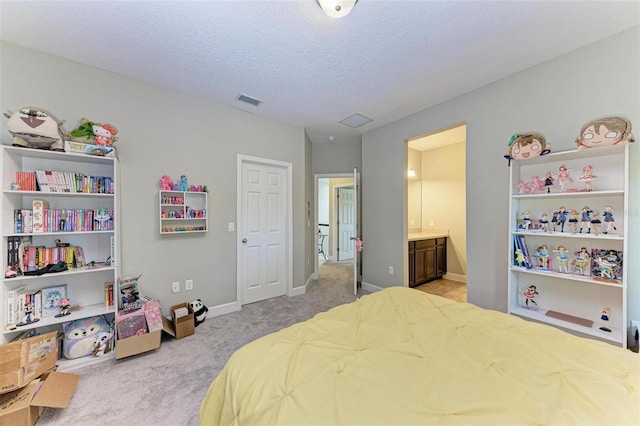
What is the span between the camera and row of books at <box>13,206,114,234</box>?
1938 millimetres

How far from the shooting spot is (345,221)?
6.78 meters

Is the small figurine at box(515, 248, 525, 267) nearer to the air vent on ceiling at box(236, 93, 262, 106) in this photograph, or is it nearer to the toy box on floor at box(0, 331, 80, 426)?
the air vent on ceiling at box(236, 93, 262, 106)

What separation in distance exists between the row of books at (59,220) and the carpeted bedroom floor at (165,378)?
119 cm

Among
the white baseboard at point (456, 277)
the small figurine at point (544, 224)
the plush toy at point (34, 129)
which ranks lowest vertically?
the white baseboard at point (456, 277)

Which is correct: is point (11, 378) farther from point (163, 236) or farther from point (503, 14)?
point (503, 14)

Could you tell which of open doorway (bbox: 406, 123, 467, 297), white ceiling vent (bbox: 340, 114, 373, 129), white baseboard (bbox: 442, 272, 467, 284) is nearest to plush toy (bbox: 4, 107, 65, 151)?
white ceiling vent (bbox: 340, 114, 373, 129)

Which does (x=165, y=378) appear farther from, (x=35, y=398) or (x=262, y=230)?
(x=262, y=230)

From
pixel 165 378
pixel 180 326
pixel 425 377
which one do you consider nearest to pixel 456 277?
pixel 425 377

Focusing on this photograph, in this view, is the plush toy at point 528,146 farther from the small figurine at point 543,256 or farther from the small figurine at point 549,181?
the small figurine at point 543,256

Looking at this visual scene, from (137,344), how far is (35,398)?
668 mm

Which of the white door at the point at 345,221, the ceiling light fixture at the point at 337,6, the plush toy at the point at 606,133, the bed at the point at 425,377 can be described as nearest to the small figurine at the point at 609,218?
the plush toy at the point at 606,133

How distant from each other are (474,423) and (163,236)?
3.00m

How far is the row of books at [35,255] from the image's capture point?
6.24 feet

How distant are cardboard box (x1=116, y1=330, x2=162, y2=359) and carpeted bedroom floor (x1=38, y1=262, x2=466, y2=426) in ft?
0.25
